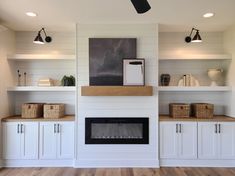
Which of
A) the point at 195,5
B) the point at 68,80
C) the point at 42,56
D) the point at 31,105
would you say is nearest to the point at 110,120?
the point at 68,80

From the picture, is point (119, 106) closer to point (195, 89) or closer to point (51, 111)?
point (51, 111)

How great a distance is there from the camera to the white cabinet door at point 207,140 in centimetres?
416

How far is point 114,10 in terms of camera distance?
3479 millimetres

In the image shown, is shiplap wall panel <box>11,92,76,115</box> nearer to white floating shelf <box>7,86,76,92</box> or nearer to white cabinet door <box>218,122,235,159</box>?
white floating shelf <box>7,86,76,92</box>

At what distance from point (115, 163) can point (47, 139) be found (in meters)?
1.30

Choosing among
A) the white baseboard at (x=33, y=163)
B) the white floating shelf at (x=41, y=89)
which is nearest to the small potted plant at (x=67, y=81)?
the white floating shelf at (x=41, y=89)

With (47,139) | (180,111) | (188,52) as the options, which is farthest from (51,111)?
(188,52)

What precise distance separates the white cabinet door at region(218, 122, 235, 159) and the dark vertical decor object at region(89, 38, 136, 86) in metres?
2.02

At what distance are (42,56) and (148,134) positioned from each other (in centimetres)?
250

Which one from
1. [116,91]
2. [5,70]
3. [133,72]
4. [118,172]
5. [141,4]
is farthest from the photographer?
[5,70]

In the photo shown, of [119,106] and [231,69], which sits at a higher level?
[231,69]

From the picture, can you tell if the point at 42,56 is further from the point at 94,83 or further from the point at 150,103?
the point at 150,103

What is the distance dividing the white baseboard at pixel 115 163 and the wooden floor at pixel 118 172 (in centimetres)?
12

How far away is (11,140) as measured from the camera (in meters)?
4.13
